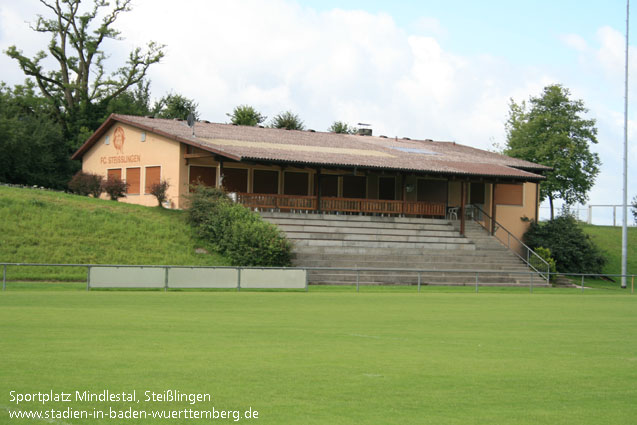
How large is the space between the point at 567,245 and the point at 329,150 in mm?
13819

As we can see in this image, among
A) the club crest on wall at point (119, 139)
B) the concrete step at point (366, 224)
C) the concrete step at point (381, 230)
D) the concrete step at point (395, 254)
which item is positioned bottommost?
the concrete step at point (395, 254)

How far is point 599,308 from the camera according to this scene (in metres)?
23.2

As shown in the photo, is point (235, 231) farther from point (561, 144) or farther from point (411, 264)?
point (561, 144)

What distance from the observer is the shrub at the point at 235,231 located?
111 ft

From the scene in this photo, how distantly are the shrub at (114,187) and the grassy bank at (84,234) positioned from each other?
12.7 ft

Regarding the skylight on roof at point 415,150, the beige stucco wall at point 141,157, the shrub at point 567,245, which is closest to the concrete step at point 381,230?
the shrub at point 567,245

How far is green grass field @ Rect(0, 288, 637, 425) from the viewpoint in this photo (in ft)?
Answer: 25.5

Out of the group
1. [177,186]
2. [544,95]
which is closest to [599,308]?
[177,186]

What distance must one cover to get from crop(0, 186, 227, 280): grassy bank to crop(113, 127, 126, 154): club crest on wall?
7.98 metres

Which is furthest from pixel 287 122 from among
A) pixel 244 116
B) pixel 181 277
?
pixel 181 277

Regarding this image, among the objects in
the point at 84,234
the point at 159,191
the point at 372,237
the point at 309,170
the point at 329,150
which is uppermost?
the point at 329,150

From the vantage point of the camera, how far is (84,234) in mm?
34562

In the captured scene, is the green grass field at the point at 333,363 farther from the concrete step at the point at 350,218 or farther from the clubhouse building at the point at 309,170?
the clubhouse building at the point at 309,170

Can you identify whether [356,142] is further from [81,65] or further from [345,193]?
[81,65]
